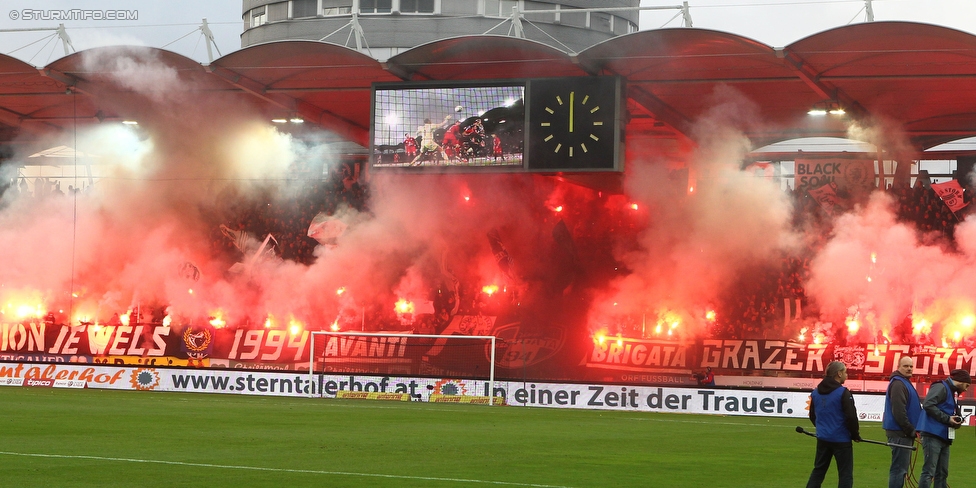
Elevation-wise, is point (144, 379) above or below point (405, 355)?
below

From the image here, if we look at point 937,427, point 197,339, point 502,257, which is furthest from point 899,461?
point 197,339

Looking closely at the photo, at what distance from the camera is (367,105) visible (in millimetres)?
37031

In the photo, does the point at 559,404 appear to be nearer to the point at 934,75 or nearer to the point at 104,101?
the point at 934,75

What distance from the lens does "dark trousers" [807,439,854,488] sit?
10.5m

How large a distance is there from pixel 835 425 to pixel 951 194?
96.6 feet

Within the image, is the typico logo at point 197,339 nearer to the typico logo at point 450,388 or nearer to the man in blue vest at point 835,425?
the typico logo at point 450,388

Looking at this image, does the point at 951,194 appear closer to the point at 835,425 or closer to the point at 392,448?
the point at 392,448

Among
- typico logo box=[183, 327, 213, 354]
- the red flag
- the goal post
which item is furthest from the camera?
typico logo box=[183, 327, 213, 354]

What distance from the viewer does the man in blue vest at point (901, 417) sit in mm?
11102

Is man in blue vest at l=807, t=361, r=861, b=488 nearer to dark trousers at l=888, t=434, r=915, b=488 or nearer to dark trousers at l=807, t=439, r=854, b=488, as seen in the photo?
dark trousers at l=807, t=439, r=854, b=488

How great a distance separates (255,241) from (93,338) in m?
6.76

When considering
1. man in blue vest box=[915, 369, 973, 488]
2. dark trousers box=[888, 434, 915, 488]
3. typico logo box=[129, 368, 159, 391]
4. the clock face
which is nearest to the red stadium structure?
the clock face

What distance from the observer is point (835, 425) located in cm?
1052

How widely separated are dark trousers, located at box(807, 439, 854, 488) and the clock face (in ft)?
59.5
